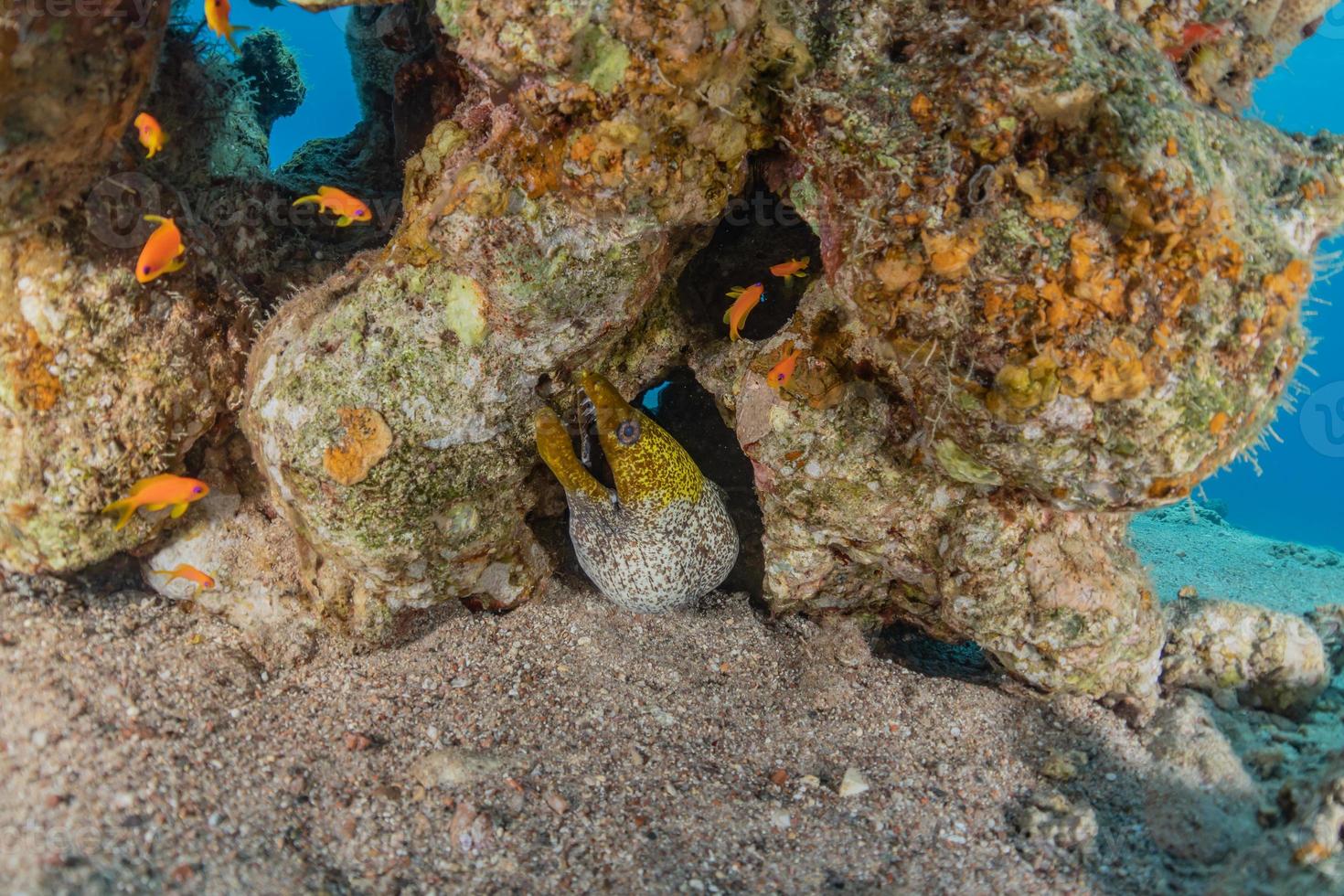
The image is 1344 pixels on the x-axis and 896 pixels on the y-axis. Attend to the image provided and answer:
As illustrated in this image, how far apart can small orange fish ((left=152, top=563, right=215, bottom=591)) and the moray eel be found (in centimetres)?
198

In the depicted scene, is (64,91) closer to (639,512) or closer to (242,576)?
(242,576)

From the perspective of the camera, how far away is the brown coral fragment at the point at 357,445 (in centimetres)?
329

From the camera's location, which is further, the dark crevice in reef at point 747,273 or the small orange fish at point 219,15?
the dark crevice in reef at point 747,273

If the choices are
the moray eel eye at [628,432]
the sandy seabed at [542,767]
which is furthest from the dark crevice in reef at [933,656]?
the moray eel eye at [628,432]

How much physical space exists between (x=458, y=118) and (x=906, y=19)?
2075 mm

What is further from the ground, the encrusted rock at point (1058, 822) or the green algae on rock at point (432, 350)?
the green algae on rock at point (432, 350)

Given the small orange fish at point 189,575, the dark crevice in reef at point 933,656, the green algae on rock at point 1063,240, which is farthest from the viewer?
the dark crevice in reef at point 933,656

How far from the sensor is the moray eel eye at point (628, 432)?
3.70 metres

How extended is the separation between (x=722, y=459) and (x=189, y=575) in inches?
130

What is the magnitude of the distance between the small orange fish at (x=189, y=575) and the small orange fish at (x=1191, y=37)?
5.31m

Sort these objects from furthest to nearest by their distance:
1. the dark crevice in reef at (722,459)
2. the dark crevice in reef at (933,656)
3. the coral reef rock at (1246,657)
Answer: the dark crevice in reef at (722,459)
the dark crevice in reef at (933,656)
the coral reef rock at (1246,657)

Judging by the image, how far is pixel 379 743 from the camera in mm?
3457

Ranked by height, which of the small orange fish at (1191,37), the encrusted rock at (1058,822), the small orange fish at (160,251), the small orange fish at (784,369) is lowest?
the encrusted rock at (1058,822)

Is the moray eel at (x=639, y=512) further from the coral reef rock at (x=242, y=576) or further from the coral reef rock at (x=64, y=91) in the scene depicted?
the coral reef rock at (x=64, y=91)
